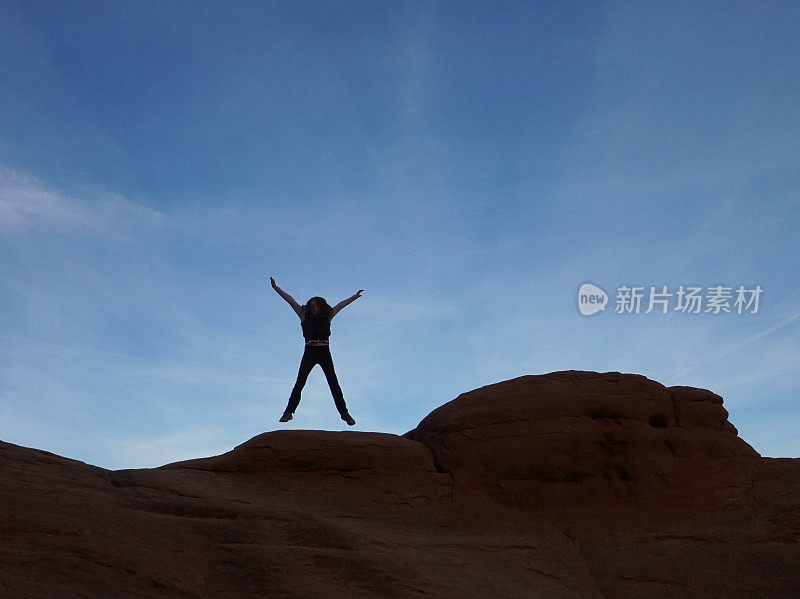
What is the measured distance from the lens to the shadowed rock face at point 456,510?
8750 mm

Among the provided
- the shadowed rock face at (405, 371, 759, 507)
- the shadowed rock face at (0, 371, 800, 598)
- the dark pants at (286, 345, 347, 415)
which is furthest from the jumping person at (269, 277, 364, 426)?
the shadowed rock face at (405, 371, 759, 507)

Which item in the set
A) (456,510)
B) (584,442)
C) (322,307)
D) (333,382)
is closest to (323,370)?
(333,382)

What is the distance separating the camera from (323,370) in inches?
611

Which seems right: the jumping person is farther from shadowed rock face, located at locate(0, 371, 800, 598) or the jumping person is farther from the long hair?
shadowed rock face, located at locate(0, 371, 800, 598)

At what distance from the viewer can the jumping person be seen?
15.4 meters

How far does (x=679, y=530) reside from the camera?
12195 millimetres

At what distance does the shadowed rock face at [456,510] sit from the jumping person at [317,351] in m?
1.33

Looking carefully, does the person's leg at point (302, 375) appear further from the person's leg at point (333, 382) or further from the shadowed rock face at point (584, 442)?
the shadowed rock face at point (584, 442)

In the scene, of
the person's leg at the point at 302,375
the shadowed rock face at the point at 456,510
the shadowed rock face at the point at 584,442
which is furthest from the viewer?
the person's leg at the point at 302,375

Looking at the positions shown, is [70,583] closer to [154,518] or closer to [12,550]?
[12,550]

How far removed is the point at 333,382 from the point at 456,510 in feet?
13.7

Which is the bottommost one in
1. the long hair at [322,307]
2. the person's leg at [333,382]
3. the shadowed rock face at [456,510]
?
the shadowed rock face at [456,510]

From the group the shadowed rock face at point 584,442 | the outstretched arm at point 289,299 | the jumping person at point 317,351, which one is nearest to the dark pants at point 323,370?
the jumping person at point 317,351

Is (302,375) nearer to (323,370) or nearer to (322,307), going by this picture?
(323,370)
